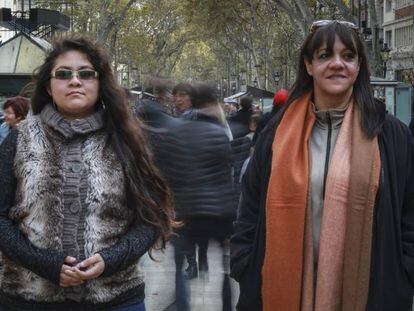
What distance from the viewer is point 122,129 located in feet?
10.2

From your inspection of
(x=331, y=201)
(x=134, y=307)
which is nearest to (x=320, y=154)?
(x=331, y=201)

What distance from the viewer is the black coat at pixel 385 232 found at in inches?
111

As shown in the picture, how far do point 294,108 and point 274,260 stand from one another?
0.58 metres

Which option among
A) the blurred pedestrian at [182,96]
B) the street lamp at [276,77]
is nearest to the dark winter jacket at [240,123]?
the blurred pedestrian at [182,96]

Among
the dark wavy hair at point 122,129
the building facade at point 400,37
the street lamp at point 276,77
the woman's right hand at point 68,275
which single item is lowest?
the woman's right hand at point 68,275

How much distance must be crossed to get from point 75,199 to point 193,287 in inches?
186

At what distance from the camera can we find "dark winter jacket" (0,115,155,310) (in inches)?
112

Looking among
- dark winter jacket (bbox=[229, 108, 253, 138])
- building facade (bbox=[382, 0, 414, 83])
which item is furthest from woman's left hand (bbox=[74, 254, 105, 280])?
building facade (bbox=[382, 0, 414, 83])

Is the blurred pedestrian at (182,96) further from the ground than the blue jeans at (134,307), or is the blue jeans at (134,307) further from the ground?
the blurred pedestrian at (182,96)

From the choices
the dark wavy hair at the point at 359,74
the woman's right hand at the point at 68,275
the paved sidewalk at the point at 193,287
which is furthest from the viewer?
the paved sidewalk at the point at 193,287

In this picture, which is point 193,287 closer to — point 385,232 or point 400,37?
point 385,232

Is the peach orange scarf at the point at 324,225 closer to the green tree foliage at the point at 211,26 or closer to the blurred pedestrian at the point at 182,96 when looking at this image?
the blurred pedestrian at the point at 182,96

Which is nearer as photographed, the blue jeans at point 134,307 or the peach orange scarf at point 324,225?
the peach orange scarf at point 324,225

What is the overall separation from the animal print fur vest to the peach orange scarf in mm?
541
